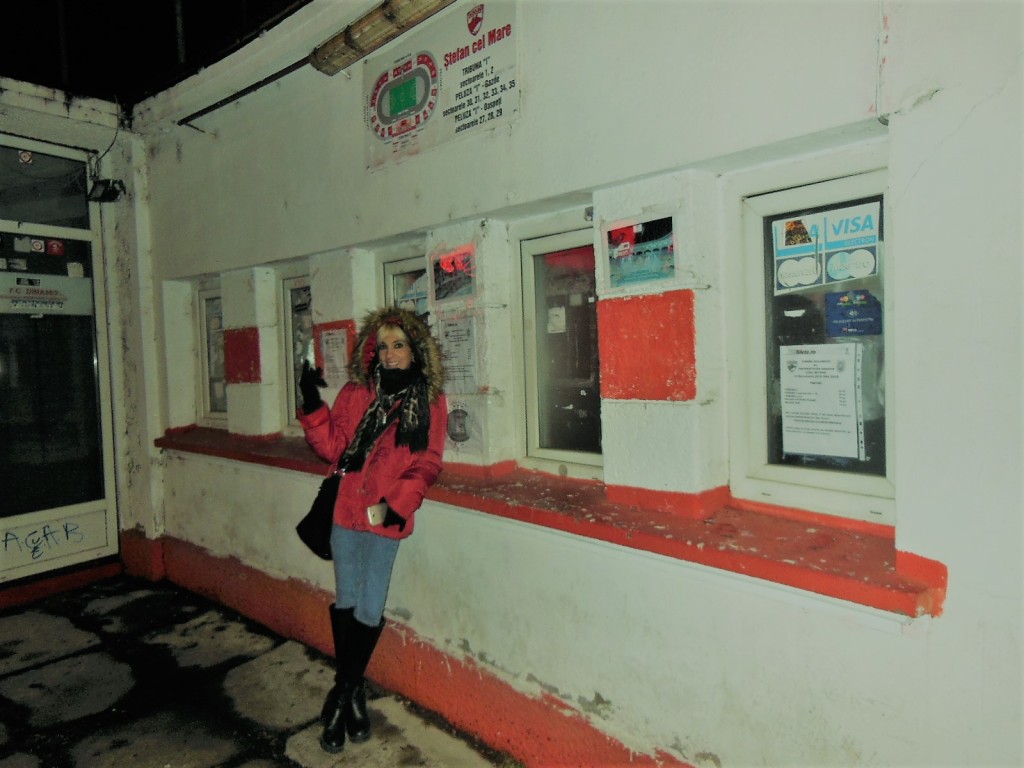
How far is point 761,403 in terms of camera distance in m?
2.39

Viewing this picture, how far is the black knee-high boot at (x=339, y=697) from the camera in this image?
2.92 meters

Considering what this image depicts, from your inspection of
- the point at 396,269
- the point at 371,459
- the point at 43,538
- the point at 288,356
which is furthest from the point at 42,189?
the point at 371,459

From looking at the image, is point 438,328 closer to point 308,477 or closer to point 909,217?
point 308,477

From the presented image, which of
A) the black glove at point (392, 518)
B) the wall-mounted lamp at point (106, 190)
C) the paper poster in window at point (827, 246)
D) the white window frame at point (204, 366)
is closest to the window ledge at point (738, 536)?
the black glove at point (392, 518)

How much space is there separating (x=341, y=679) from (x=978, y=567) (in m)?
2.61

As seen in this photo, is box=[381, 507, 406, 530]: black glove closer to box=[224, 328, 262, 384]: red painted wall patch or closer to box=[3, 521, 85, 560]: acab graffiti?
box=[224, 328, 262, 384]: red painted wall patch

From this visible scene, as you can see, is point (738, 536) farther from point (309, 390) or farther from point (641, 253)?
point (309, 390)

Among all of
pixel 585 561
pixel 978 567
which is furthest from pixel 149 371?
pixel 978 567

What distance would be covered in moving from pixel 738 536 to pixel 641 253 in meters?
1.11

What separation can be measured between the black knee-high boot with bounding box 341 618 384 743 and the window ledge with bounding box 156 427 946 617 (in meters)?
0.73

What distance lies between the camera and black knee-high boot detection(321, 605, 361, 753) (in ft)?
9.59

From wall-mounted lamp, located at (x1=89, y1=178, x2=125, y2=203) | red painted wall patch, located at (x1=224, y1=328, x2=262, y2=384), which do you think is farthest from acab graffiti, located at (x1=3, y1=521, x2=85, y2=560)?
wall-mounted lamp, located at (x1=89, y1=178, x2=125, y2=203)

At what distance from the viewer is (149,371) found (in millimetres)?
5059

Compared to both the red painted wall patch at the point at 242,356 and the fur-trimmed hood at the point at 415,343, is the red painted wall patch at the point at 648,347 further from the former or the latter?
the red painted wall patch at the point at 242,356
